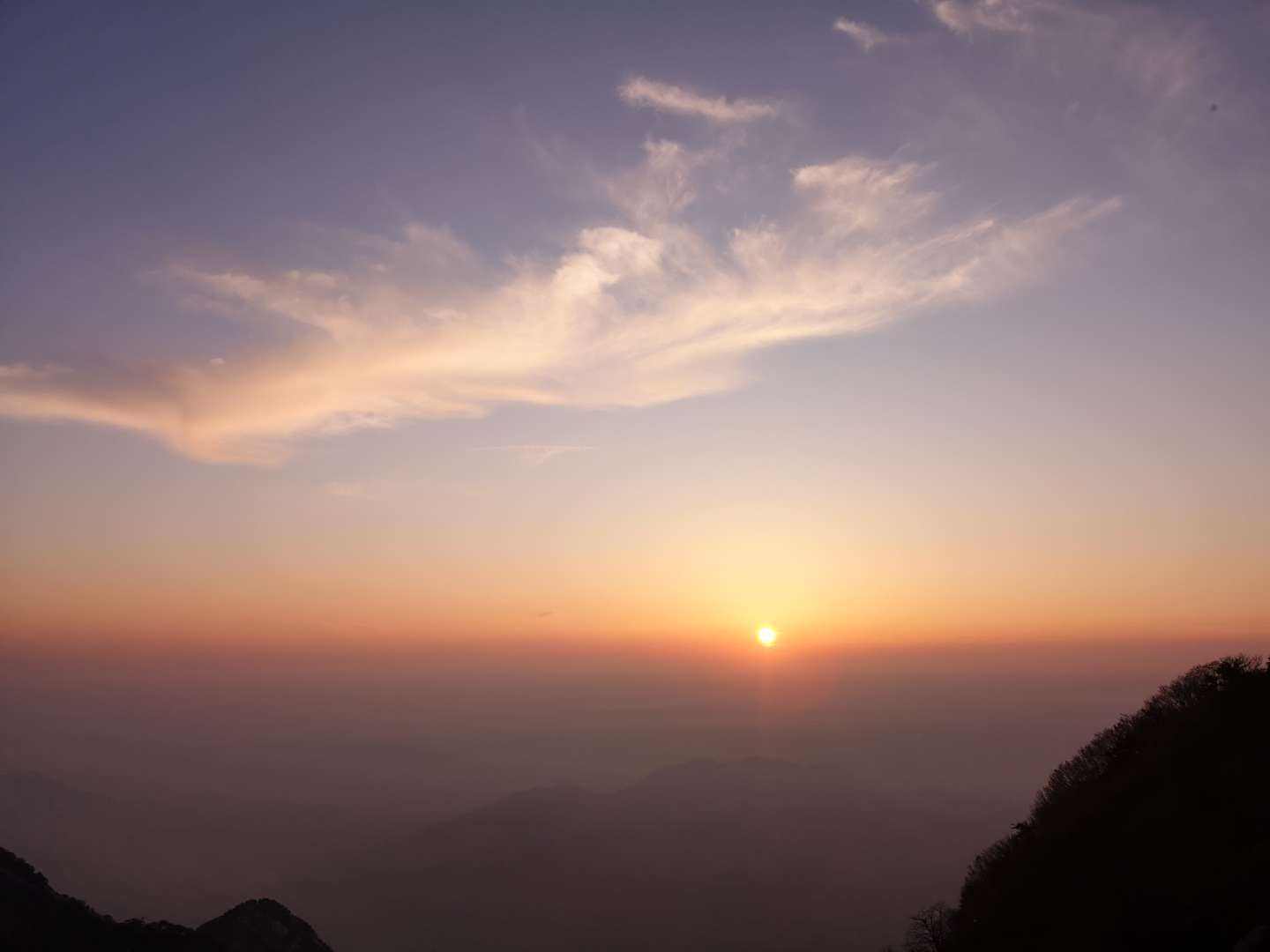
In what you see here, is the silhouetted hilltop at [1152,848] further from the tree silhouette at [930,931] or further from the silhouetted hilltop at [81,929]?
the silhouetted hilltop at [81,929]

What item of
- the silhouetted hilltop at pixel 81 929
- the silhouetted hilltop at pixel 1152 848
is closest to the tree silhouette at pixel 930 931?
the silhouetted hilltop at pixel 1152 848

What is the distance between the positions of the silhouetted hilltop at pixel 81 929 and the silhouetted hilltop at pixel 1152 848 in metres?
82.3

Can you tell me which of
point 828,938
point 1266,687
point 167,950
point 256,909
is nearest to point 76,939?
point 167,950

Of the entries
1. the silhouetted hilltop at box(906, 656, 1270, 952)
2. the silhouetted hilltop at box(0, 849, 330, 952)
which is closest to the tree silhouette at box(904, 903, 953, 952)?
the silhouetted hilltop at box(906, 656, 1270, 952)

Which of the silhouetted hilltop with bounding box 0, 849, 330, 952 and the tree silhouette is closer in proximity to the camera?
the tree silhouette

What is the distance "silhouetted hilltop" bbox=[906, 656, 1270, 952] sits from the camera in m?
14.3

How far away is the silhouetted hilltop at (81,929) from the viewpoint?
64.9m

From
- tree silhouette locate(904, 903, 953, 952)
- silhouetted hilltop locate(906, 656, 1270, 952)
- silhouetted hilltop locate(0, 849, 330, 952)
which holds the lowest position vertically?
silhouetted hilltop locate(0, 849, 330, 952)

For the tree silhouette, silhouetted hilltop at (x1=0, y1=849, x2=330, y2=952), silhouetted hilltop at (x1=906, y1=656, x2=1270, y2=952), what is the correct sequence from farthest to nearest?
silhouetted hilltop at (x1=0, y1=849, x2=330, y2=952)
the tree silhouette
silhouetted hilltop at (x1=906, y1=656, x2=1270, y2=952)

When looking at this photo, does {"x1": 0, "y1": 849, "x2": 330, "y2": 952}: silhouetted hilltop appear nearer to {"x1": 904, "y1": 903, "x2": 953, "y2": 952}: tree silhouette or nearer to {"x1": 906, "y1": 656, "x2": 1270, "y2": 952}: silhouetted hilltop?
{"x1": 904, "y1": 903, "x2": 953, "y2": 952}: tree silhouette

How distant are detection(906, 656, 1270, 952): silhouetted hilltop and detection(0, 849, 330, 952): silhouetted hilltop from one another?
82.3 meters

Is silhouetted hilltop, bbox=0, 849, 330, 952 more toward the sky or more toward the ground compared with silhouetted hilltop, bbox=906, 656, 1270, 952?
more toward the ground

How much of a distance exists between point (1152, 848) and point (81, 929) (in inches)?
3631

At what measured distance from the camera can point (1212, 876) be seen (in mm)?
14875
